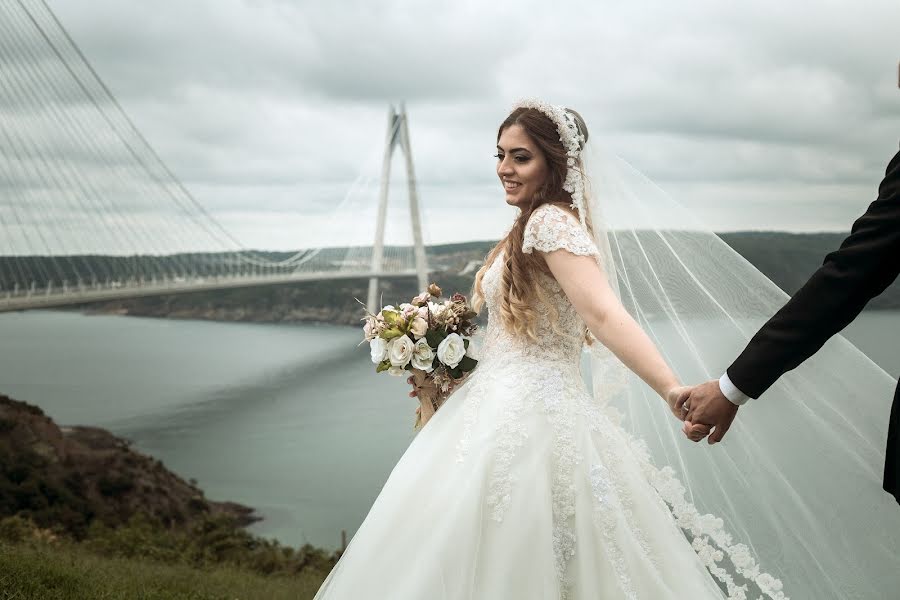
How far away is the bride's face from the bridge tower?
81.9ft

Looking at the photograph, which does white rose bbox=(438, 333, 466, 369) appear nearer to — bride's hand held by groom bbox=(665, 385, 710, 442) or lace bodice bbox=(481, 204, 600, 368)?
lace bodice bbox=(481, 204, 600, 368)

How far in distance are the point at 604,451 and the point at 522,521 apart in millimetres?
251

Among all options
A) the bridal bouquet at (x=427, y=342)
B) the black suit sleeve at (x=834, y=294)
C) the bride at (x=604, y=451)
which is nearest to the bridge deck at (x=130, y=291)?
the bridal bouquet at (x=427, y=342)

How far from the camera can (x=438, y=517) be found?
152 centimetres

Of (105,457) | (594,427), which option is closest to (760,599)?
(594,427)

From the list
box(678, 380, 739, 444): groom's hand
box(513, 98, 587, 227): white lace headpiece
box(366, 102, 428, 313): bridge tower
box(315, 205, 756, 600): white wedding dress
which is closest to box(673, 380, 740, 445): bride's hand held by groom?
box(678, 380, 739, 444): groom's hand

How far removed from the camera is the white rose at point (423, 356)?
1883 mm

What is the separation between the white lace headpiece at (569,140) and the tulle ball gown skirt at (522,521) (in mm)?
463

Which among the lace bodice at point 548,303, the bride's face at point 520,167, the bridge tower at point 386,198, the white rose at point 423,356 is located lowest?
the white rose at point 423,356

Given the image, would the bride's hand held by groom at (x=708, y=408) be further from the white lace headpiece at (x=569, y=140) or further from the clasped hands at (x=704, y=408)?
the white lace headpiece at (x=569, y=140)

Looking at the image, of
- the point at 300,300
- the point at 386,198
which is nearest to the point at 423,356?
the point at 386,198

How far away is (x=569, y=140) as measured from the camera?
1.87m

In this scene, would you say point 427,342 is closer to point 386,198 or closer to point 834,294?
point 834,294

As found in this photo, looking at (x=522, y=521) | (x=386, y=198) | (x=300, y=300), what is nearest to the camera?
(x=522, y=521)
